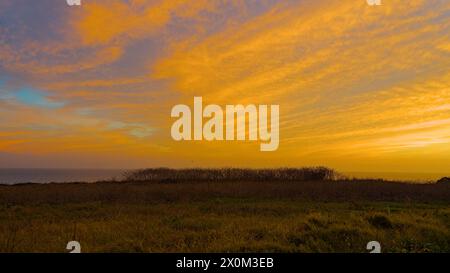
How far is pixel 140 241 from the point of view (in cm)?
1284

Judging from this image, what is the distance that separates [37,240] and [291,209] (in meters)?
16.1

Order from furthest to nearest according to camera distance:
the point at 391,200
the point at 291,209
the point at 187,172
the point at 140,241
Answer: the point at 187,172, the point at 391,200, the point at 291,209, the point at 140,241

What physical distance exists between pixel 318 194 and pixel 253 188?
277 inches

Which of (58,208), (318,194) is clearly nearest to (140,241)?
(58,208)

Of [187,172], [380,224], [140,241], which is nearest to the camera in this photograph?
[140,241]

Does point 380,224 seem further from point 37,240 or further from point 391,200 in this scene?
point 391,200

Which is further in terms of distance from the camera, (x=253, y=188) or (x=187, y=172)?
(x=187, y=172)
